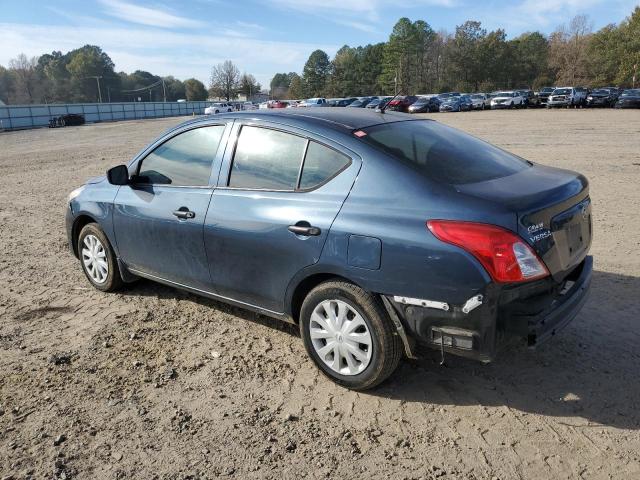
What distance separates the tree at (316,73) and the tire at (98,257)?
410ft

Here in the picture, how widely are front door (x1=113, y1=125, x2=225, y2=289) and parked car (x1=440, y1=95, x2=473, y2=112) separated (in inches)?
1873

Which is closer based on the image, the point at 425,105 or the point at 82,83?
the point at 425,105

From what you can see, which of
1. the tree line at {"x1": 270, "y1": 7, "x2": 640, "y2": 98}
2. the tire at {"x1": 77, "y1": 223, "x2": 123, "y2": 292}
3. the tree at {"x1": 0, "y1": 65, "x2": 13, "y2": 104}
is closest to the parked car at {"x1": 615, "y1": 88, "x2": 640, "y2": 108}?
the tree line at {"x1": 270, "y1": 7, "x2": 640, "y2": 98}

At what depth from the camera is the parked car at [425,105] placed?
154 feet

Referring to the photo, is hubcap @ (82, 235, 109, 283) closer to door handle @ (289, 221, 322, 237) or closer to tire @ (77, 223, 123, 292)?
tire @ (77, 223, 123, 292)

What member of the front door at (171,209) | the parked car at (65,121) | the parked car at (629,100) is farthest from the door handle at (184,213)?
the parked car at (65,121)

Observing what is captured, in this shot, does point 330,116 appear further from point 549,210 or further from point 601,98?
point 601,98

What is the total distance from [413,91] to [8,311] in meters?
106

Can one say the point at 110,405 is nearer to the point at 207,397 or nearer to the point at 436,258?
the point at 207,397

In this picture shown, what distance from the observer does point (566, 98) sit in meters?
44.8

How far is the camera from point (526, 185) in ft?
10.3

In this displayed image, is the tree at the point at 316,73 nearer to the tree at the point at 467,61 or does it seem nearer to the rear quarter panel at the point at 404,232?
the tree at the point at 467,61

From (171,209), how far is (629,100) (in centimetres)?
4452

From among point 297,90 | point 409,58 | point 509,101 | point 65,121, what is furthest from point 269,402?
point 297,90
